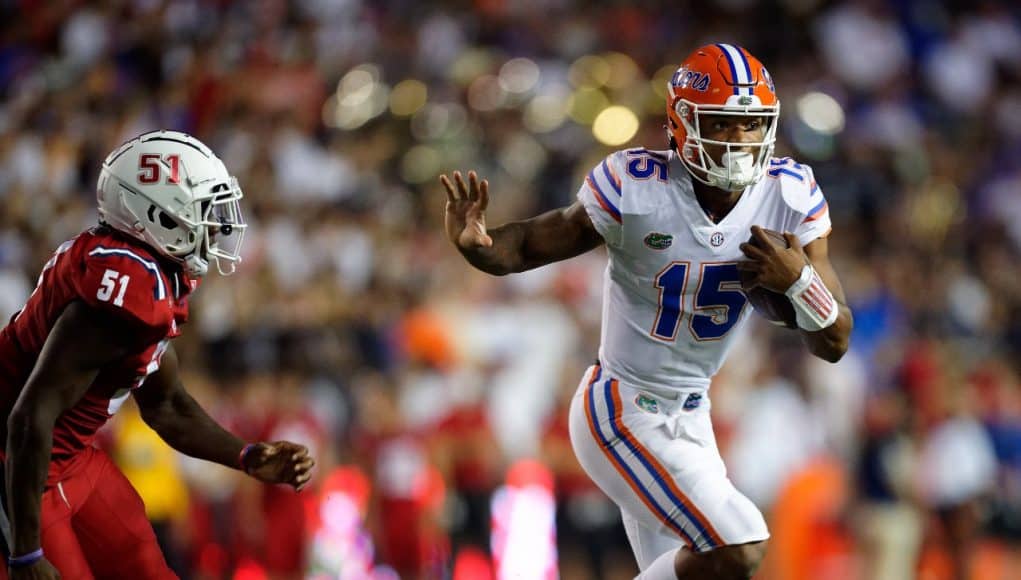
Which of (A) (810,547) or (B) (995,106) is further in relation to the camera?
(B) (995,106)

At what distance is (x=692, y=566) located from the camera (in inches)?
173

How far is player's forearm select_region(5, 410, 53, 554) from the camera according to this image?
3779 millimetres

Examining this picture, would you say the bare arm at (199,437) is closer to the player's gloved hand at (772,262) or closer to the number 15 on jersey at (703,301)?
the number 15 on jersey at (703,301)

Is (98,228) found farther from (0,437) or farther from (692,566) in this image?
(692,566)

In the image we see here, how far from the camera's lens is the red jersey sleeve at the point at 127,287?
3855 millimetres

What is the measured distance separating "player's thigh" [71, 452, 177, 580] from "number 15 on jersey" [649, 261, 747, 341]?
1.78 meters

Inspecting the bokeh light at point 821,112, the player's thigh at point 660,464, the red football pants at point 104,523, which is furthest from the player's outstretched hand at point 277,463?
the bokeh light at point 821,112

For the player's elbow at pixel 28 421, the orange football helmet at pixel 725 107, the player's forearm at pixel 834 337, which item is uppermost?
the orange football helmet at pixel 725 107

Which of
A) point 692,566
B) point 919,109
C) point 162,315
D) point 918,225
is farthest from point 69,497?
point 919,109

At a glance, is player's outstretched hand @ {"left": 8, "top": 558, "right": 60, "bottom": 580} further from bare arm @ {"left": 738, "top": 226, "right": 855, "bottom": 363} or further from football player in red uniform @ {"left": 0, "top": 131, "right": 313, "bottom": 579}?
bare arm @ {"left": 738, "top": 226, "right": 855, "bottom": 363}

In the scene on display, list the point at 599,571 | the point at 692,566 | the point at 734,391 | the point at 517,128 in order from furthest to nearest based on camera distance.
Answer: the point at 517,128 → the point at 734,391 → the point at 599,571 → the point at 692,566

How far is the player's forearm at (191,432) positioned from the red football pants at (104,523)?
0.28 meters

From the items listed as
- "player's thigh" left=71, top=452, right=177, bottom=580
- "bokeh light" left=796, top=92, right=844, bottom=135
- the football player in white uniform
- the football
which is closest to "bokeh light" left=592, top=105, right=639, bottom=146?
"bokeh light" left=796, top=92, right=844, bottom=135

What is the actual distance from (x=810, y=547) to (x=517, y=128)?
4.34 m
